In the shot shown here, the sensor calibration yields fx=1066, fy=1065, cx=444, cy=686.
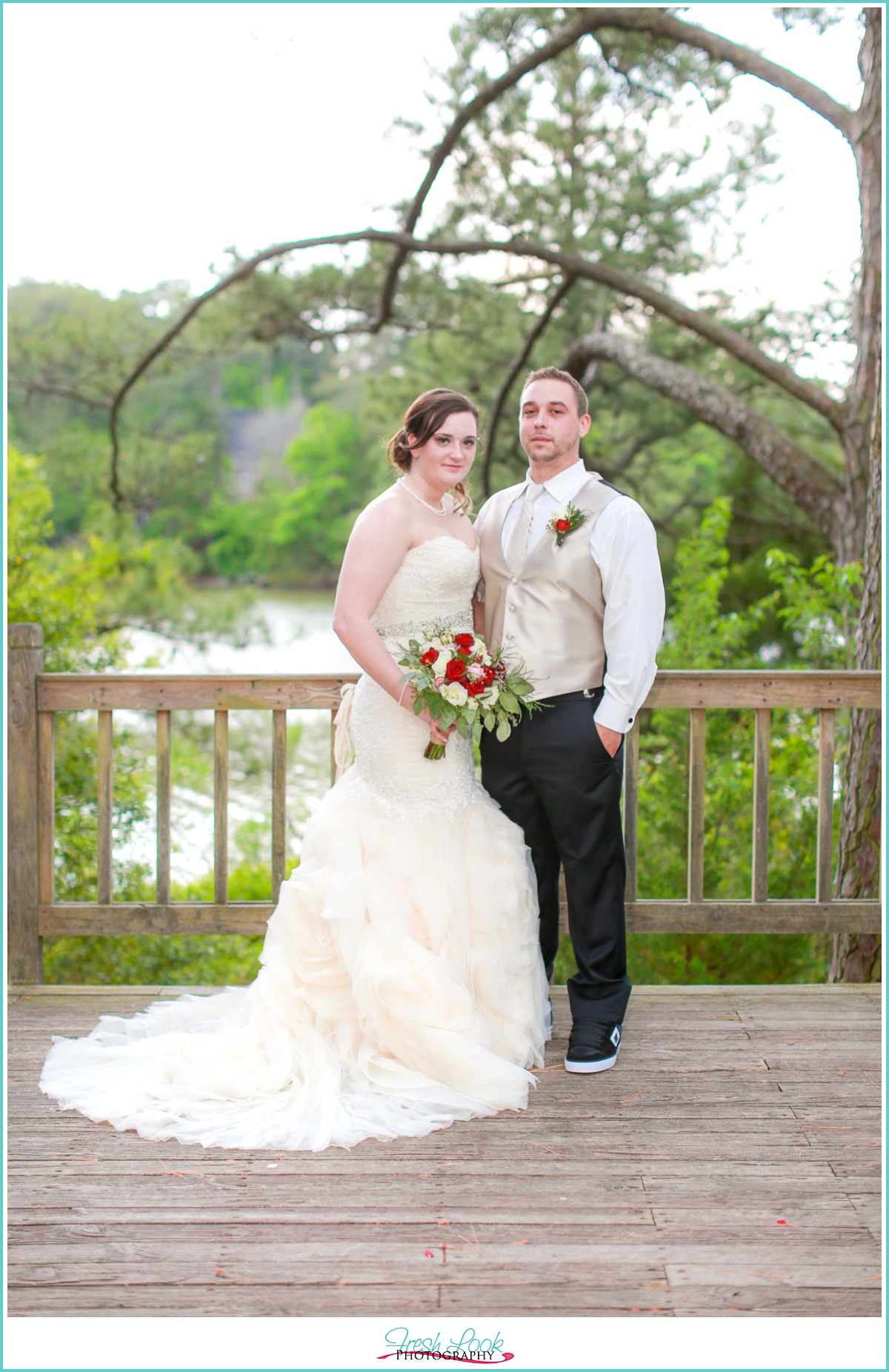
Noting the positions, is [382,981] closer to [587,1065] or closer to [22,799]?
[587,1065]

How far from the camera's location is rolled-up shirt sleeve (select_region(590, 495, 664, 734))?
9.36 ft

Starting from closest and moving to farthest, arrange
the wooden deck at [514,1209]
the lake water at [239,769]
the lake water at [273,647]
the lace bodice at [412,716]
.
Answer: the wooden deck at [514,1209], the lace bodice at [412,716], the lake water at [239,769], the lake water at [273,647]

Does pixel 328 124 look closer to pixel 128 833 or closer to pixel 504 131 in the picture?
pixel 504 131

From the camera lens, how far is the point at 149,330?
8.80m

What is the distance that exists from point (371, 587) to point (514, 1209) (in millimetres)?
1557

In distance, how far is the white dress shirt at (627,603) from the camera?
2852 mm

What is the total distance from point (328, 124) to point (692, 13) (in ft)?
18.5

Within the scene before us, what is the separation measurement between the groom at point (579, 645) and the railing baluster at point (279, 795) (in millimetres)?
821

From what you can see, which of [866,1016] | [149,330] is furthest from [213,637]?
[866,1016]

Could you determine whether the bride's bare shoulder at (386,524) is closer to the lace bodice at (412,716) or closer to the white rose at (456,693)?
the lace bodice at (412,716)

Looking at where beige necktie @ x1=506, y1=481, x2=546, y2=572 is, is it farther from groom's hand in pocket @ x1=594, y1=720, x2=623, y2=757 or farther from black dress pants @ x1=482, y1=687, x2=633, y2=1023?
groom's hand in pocket @ x1=594, y1=720, x2=623, y2=757

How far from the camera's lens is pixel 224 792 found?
3.54m
